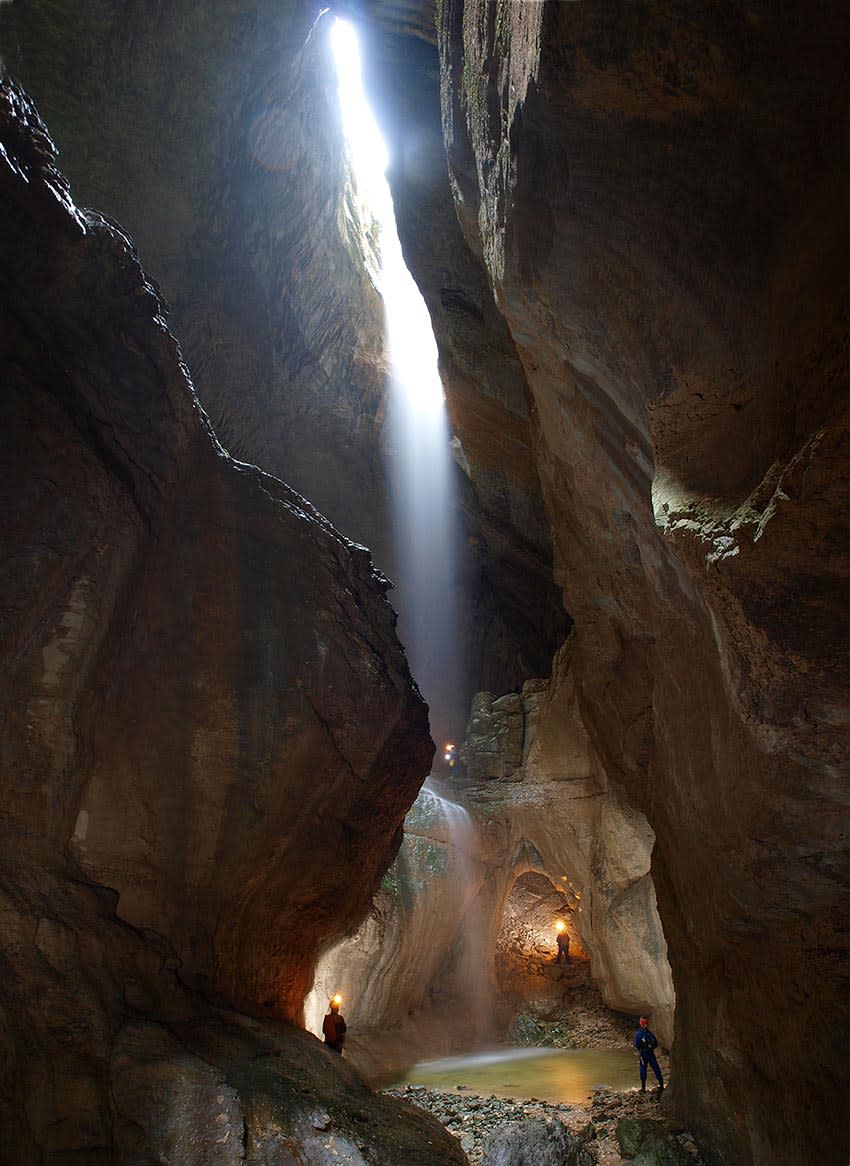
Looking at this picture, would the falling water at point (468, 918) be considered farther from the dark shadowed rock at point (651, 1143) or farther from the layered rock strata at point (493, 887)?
the dark shadowed rock at point (651, 1143)

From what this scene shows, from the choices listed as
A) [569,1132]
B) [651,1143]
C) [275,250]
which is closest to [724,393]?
[651,1143]

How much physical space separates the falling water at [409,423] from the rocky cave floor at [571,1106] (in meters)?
8.76

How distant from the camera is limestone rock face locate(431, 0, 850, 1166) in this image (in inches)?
112

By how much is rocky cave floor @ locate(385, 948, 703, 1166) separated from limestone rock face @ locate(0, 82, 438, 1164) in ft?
8.63

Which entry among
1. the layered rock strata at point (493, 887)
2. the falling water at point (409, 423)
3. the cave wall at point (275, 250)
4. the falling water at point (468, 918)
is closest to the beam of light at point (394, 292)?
the falling water at point (409, 423)

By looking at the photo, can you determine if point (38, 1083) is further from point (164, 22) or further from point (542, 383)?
point (164, 22)

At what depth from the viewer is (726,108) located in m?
3.10

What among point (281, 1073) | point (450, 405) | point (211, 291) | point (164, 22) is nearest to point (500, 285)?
point (281, 1073)

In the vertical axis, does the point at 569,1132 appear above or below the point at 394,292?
below

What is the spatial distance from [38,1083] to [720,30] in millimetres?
6372

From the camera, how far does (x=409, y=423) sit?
20.9 m

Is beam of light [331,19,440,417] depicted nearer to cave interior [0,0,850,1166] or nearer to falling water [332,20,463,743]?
falling water [332,20,463,743]

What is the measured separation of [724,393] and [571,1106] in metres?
9.37

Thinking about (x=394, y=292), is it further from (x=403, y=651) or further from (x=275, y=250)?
(x=403, y=651)
